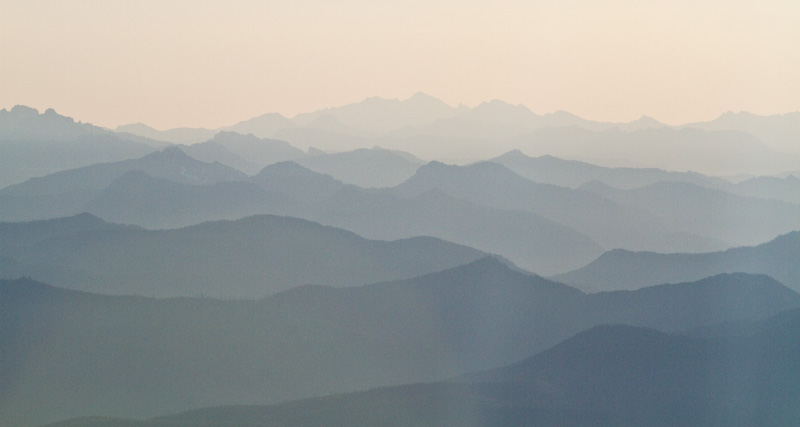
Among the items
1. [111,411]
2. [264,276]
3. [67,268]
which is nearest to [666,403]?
[111,411]

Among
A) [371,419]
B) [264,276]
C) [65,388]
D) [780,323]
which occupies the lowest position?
[371,419]

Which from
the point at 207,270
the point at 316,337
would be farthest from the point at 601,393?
the point at 207,270

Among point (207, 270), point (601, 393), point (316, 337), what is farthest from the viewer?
point (207, 270)

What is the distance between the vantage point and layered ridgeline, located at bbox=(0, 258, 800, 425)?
121062mm

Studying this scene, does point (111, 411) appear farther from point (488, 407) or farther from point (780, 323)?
point (780, 323)

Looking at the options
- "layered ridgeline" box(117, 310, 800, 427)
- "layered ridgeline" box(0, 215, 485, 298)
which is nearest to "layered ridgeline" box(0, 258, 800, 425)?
"layered ridgeline" box(117, 310, 800, 427)

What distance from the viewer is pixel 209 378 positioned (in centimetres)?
12681

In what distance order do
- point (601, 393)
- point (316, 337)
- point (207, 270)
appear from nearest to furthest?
point (601, 393) → point (316, 337) → point (207, 270)

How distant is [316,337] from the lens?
13900 cm

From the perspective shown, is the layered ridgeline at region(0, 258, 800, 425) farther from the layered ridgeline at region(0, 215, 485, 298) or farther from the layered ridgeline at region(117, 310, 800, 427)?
the layered ridgeline at region(0, 215, 485, 298)

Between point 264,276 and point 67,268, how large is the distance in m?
42.9

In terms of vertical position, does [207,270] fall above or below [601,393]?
above

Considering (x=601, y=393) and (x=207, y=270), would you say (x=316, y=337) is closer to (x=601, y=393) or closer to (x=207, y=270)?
(x=601, y=393)

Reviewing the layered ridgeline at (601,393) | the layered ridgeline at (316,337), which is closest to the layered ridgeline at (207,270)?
the layered ridgeline at (316,337)
